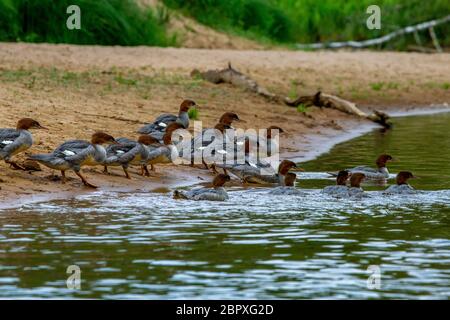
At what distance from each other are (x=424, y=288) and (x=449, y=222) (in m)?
2.77

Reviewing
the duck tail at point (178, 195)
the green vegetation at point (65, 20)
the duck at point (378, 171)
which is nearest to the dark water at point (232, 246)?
the duck tail at point (178, 195)

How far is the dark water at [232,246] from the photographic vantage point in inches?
330

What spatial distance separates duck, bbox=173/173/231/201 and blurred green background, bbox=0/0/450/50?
12.4 m

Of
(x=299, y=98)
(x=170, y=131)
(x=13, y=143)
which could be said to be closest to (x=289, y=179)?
(x=170, y=131)

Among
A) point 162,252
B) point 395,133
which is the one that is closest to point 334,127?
point 395,133

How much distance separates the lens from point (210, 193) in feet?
40.1

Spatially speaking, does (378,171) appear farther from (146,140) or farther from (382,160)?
(146,140)

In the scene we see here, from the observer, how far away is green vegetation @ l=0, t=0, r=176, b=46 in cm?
2427

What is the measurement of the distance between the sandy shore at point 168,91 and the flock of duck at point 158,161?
24 cm

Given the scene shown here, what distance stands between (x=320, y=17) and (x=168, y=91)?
43.7 ft

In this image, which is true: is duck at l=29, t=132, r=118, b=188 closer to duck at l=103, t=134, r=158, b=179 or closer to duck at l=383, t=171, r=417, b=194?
duck at l=103, t=134, r=158, b=179

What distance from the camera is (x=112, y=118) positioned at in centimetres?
1700

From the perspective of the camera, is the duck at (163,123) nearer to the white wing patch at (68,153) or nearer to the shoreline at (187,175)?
the shoreline at (187,175)

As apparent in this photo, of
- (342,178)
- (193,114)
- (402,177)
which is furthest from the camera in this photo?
(193,114)
